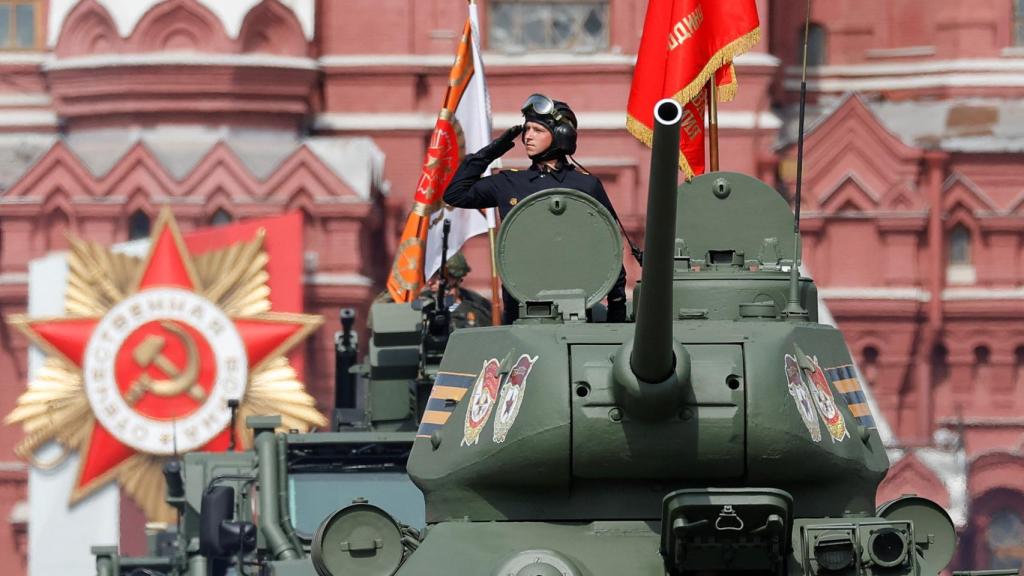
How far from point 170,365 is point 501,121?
465 centimetres

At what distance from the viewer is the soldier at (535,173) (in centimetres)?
1040

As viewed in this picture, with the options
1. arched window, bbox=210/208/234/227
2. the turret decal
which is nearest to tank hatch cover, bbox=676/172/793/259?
the turret decal

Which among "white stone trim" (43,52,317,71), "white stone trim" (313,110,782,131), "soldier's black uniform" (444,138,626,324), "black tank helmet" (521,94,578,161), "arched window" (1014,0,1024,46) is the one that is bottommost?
"soldier's black uniform" (444,138,626,324)

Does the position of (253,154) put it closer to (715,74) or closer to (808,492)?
(715,74)

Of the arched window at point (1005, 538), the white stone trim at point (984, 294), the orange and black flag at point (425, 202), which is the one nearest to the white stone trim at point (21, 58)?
the white stone trim at point (984, 294)

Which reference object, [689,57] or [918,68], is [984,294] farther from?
[689,57]

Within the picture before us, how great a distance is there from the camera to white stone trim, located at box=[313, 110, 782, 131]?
2909 centimetres

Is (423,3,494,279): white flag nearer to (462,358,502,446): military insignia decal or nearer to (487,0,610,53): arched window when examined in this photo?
(462,358,502,446): military insignia decal

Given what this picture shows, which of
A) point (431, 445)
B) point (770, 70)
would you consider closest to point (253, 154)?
point (770, 70)

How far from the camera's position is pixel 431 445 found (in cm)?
970

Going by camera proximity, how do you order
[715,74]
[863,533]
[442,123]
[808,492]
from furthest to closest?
[442,123], [715,74], [808,492], [863,533]

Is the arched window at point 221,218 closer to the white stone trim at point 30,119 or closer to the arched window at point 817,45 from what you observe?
the white stone trim at point 30,119

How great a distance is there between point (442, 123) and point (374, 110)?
11462mm

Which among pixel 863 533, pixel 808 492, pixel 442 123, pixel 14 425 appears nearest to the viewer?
pixel 863 533
